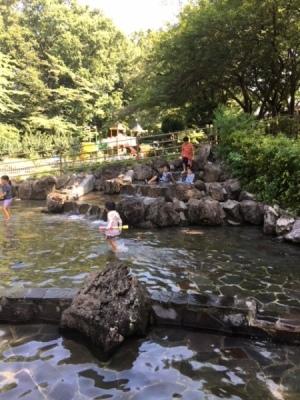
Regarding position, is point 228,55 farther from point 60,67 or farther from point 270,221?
point 60,67

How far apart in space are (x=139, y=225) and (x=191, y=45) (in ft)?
35.7

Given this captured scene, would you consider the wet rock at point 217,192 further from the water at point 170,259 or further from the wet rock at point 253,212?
the water at point 170,259

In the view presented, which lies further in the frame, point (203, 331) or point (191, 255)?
point (191, 255)

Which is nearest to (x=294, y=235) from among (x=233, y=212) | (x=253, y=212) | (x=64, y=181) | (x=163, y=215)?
(x=253, y=212)

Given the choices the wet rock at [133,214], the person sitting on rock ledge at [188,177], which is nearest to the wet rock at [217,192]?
the person sitting on rock ledge at [188,177]

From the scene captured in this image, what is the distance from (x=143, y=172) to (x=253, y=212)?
24.4 feet

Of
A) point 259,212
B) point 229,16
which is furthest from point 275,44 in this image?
point 259,212

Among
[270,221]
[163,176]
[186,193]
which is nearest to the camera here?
[270,221]

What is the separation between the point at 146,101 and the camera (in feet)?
73.3

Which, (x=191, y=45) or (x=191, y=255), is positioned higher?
(x=191, y=45)

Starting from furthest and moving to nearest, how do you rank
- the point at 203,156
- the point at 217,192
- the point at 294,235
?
1. the point at 203,156
2. the point at 217,192
3. the point at 294,235

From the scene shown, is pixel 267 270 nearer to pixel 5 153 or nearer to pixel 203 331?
pixel 203 331

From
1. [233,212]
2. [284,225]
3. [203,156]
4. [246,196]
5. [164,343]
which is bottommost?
[164,343]

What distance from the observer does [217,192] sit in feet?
46.1
